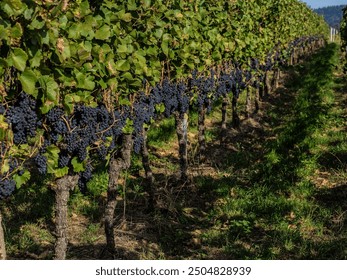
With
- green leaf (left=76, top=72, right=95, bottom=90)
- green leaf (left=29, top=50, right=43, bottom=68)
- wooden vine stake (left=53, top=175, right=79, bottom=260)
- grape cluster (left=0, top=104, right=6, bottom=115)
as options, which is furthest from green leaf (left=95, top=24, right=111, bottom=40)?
wooden vine stake (left=53, top=175, right=79, bottom=260)

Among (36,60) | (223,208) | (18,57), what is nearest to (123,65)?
(36,60)

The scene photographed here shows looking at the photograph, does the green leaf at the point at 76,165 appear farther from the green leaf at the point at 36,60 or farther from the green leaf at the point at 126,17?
the green leaf at the point at 126,17

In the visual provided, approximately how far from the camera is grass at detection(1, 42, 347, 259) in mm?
6281

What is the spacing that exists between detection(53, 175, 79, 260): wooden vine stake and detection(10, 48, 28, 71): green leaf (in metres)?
1.68

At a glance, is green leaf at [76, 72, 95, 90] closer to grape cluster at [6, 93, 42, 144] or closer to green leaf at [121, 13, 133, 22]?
grape cluster at [6, 93, 42, 144]

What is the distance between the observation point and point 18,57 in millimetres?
3377

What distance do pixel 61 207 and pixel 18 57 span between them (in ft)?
6.31

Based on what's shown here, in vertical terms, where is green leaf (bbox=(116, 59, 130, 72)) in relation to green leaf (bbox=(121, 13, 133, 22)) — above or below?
below

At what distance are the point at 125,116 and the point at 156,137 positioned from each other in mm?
5504

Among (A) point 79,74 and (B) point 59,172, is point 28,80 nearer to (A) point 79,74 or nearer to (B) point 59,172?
(A) point 79,74

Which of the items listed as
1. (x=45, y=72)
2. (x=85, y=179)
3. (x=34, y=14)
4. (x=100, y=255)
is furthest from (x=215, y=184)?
(x=34, y=14)

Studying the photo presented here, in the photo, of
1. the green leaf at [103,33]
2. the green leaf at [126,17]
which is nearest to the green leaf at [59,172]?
the green leaf at [103,33]

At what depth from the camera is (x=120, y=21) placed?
5.23 meters

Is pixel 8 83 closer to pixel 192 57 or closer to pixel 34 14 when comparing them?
pixel 34 14
